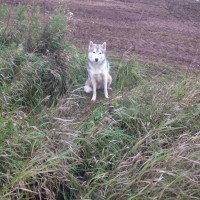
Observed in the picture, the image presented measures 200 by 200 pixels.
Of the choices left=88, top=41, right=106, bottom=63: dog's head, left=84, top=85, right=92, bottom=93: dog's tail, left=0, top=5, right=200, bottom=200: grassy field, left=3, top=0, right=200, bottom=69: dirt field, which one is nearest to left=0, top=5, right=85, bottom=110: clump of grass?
left=0, top=5, right=200, bottom=200: grassy field

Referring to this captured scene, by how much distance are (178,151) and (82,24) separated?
4.78 metres

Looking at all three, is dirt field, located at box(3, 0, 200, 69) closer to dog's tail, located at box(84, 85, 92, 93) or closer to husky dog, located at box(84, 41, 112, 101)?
husky dog, located at box(84, 41, 112, 101)

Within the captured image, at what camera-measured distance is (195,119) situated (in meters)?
5.21

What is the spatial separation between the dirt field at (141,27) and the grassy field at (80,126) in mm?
959

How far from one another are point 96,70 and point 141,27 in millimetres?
2993

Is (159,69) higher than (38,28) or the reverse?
the reverse

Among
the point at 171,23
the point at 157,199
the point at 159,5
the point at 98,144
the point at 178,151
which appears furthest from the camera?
the point at 159,5

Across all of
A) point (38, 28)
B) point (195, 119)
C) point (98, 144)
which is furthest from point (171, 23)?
point (98, 144)

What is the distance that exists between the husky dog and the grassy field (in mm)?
147

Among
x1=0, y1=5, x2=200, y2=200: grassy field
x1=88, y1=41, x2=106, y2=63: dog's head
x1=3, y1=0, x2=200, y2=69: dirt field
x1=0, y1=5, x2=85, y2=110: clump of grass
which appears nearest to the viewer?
x1=0, y1=5, x2=200, y2=200: grassy field

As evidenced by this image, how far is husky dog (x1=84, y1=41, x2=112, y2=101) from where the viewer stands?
6293 millimetres

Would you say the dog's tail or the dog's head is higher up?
the dog's head

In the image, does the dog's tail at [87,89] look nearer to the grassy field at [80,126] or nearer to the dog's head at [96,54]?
the grassy field at [80,126]

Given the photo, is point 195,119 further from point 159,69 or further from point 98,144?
point 159,69
